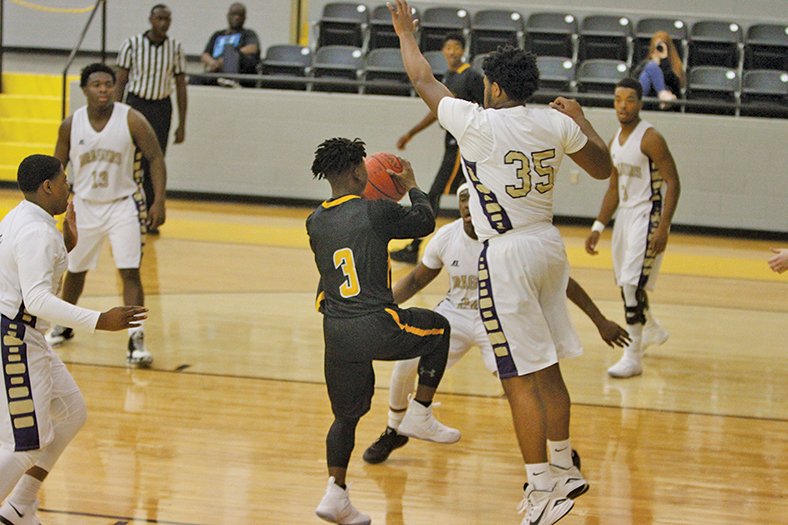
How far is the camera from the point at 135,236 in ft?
22.1

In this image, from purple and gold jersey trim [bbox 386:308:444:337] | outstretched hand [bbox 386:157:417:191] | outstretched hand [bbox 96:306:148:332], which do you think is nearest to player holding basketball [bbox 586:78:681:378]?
outstretched hand [bbox 386:157:417:191]

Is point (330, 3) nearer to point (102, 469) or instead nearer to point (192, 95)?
point (192, 95)

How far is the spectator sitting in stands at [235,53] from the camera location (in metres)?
13.6

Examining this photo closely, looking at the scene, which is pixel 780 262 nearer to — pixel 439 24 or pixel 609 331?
pixel 609 331

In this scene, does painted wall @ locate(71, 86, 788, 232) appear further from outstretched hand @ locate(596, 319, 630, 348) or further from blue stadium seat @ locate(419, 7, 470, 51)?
outstretched hand @ locate(596, 319, 630, 348)

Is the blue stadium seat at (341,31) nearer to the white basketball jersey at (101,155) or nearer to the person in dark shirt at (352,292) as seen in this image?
the white basketball jersey at (101,155)

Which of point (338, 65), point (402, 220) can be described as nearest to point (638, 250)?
point (402, 220)

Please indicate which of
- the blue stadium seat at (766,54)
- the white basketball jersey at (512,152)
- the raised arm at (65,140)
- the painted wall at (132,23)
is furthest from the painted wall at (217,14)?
the white basketball jersey at (512,152)

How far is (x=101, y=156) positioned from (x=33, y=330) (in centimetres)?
292

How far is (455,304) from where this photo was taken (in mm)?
5617

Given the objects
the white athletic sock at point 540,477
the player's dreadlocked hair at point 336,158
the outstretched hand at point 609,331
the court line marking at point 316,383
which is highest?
the player's dreadlocked hair at point 336,158

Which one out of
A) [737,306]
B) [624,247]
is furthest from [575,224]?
[624,247]

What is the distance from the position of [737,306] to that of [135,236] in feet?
16.6

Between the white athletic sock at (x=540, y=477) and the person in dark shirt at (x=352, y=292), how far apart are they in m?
0.66
